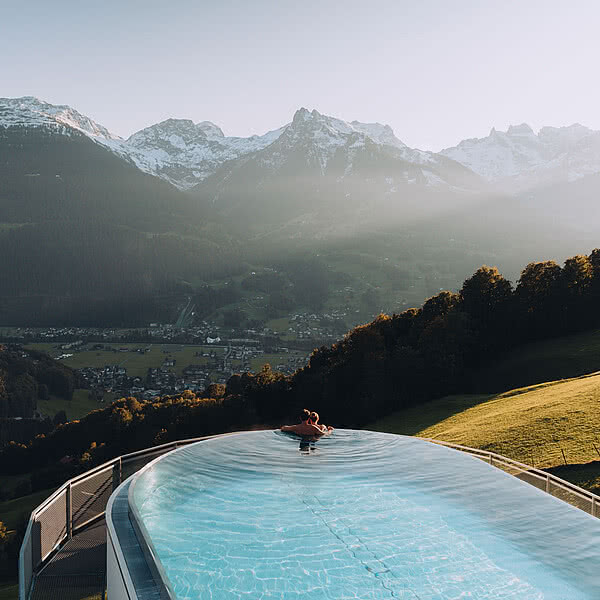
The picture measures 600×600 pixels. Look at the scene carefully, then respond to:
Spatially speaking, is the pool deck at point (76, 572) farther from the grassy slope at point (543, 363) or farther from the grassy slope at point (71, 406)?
the grassy slope at point (71, 406)

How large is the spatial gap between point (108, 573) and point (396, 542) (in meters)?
6.05

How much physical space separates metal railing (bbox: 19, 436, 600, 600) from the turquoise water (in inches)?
11.7

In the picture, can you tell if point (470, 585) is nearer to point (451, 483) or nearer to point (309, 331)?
point (451, 483)

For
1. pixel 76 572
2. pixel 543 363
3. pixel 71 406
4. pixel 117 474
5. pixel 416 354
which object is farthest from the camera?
pixel 71 406

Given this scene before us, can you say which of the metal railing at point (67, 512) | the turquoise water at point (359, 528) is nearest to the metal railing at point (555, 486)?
the turquoise water at point (359, 528)

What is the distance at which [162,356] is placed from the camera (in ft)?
507

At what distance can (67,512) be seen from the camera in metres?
11.2

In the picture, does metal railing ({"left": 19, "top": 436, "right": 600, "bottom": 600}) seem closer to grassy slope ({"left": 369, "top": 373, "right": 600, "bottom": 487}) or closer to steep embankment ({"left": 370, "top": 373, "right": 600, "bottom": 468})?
grassy slope ({"left": 369, "top": 373, "right": 600, "bottom": 487})

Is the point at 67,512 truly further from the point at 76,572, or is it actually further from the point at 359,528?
the point at 359,528

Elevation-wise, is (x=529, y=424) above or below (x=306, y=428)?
below

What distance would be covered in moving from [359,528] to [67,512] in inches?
258

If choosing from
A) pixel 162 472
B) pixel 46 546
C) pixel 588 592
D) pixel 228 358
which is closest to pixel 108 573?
pixel 46 546

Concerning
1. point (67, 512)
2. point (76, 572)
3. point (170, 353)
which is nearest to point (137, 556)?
point (76, 572)

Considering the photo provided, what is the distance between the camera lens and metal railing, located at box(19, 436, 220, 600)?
966cm
